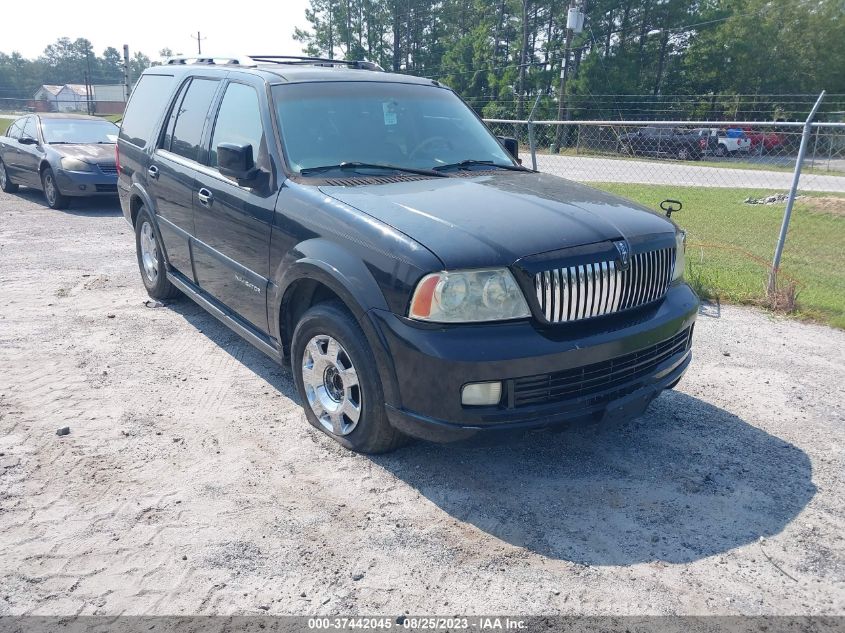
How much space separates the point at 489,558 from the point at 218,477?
151 centimetres

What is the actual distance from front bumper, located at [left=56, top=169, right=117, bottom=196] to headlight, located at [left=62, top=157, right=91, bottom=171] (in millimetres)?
60

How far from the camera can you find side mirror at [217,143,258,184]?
4004 mm

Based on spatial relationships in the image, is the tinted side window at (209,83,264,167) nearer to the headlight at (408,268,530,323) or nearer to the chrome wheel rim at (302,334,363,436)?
the chrome wheel rim at (302,334,363,436)

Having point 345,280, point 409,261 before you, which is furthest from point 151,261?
point 409,261

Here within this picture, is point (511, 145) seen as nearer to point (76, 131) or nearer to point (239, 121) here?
point (239, 121)

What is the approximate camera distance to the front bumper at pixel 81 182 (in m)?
11.2

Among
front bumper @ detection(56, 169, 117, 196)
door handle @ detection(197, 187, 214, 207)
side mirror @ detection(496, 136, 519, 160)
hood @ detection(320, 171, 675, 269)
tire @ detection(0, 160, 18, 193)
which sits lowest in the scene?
tire @ detection(0, 160, 18, 193)

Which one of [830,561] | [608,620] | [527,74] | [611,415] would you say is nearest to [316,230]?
[611,415]

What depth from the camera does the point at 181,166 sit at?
16.9 ft

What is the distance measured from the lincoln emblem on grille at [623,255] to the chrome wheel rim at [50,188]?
10.9 m

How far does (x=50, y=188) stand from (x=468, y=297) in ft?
35.9

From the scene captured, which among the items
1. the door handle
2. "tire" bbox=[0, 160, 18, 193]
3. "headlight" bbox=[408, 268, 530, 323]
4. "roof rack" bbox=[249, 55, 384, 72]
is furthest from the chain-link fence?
"tire" bbox=[0, 160, 18, 193]

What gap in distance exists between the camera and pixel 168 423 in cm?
414

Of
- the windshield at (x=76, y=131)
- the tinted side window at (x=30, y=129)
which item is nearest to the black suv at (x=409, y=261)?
the windshield at (x=76, y=131)
